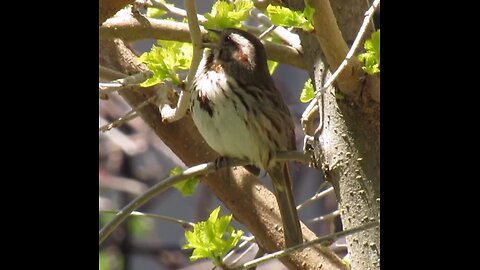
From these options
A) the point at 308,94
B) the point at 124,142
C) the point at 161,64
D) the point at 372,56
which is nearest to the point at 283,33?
the point at 308,94

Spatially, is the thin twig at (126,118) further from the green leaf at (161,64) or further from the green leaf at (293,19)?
the green leaf at (293,19)

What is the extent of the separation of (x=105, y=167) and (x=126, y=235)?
40 cm

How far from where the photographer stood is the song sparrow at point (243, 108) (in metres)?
2.82

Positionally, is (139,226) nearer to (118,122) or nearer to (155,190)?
(118,122)

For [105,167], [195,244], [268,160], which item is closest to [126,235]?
[105,167]

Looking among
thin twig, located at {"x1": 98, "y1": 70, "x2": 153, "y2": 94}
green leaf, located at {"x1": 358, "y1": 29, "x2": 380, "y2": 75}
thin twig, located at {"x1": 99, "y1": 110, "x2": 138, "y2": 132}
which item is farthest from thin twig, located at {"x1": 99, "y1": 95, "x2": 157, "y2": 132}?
green leaf, located at {"x1": 358, "y1": 29, "x2": 380, "y2": 75}

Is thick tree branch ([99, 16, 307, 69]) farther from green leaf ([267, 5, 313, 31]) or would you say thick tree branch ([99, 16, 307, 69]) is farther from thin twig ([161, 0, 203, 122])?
green leaf ([267, 5, 313, 31])

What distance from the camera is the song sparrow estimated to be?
9.24ft

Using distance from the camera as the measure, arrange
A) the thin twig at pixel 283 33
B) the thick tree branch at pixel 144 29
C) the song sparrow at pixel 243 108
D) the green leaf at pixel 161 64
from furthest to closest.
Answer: the song sparrow at pixel 243 108
the thin twig at pixel 283 33
the thick tree branch at pixel 144 29
the green leaf at pixel 161 64

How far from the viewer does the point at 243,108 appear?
9.55ft

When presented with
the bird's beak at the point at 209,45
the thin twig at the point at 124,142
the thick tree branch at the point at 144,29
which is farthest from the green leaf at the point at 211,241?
the thin twig at the point at 124,142
